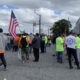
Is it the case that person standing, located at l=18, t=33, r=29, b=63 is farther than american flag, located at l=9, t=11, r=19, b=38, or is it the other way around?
american flag, located at l=9, t=11, r=19, b=38

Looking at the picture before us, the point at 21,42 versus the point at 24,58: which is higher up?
the point at 21,42

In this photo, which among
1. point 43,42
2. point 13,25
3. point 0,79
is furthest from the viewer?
point 43,42

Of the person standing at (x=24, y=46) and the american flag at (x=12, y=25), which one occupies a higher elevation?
the american flag at (x=12, y=25)

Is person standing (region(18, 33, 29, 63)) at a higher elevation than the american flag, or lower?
lower

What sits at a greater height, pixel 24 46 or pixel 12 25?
pixel 12 25

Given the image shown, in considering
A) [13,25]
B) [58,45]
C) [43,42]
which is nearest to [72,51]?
[58,45]

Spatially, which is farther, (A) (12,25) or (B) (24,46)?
(A) (12,25)

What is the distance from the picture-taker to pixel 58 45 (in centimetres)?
1134

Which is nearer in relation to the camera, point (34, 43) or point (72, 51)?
point (72, 51)

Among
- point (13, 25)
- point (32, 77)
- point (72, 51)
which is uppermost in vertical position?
point (13, 25)

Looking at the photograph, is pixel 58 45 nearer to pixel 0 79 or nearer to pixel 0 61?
pixel 0 61

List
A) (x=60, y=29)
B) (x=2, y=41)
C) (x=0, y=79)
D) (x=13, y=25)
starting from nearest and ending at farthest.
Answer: (x=0, y=79) → (x=2, y=41) → (x=13, y=25) → (x=60, y=29)

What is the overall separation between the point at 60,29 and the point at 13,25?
275ft

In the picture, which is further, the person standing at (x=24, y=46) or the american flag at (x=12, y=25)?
the american flag at (x=12, y=25)
